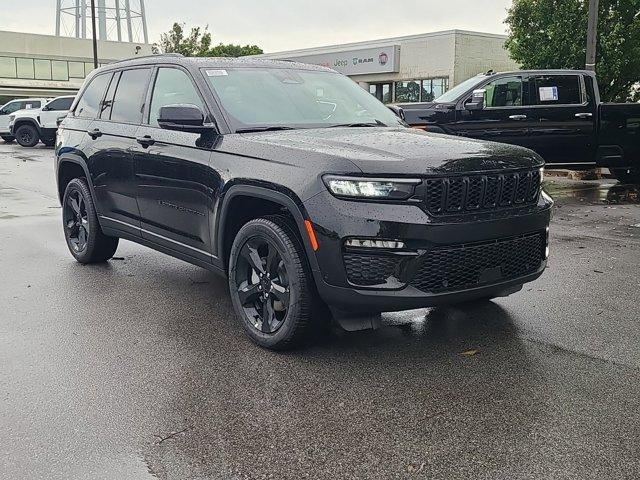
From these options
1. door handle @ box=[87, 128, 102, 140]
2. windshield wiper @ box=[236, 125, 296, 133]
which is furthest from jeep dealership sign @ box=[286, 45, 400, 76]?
windshield wiper @ box=[236, 125, 296, 133]

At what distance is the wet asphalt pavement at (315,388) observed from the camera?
3.21m

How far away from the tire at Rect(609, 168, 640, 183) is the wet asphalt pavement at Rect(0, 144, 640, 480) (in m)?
7.33

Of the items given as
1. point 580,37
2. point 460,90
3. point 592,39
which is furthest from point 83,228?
point 580,37

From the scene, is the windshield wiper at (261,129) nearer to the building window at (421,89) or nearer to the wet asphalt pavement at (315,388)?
the wet asphalt pavement at (315,388)

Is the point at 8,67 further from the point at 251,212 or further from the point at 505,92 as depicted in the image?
the point at 251,212

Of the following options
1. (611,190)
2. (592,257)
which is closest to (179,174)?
(592,257)

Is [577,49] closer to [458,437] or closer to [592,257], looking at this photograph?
[592,257]

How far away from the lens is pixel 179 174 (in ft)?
17.3

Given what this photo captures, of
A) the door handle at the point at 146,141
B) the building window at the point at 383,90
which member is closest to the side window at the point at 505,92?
the door handle at the point at 146,141

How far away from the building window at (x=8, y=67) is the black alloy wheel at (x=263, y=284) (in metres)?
67.0

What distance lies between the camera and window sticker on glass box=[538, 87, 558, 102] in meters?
12.1

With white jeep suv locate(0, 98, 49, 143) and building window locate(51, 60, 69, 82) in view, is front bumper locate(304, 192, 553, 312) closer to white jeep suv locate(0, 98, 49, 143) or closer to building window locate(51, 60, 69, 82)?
white jeep suv locate(0, 98, 49, 143)

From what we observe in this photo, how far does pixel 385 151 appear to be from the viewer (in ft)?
14.0

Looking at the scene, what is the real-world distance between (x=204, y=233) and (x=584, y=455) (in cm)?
291
